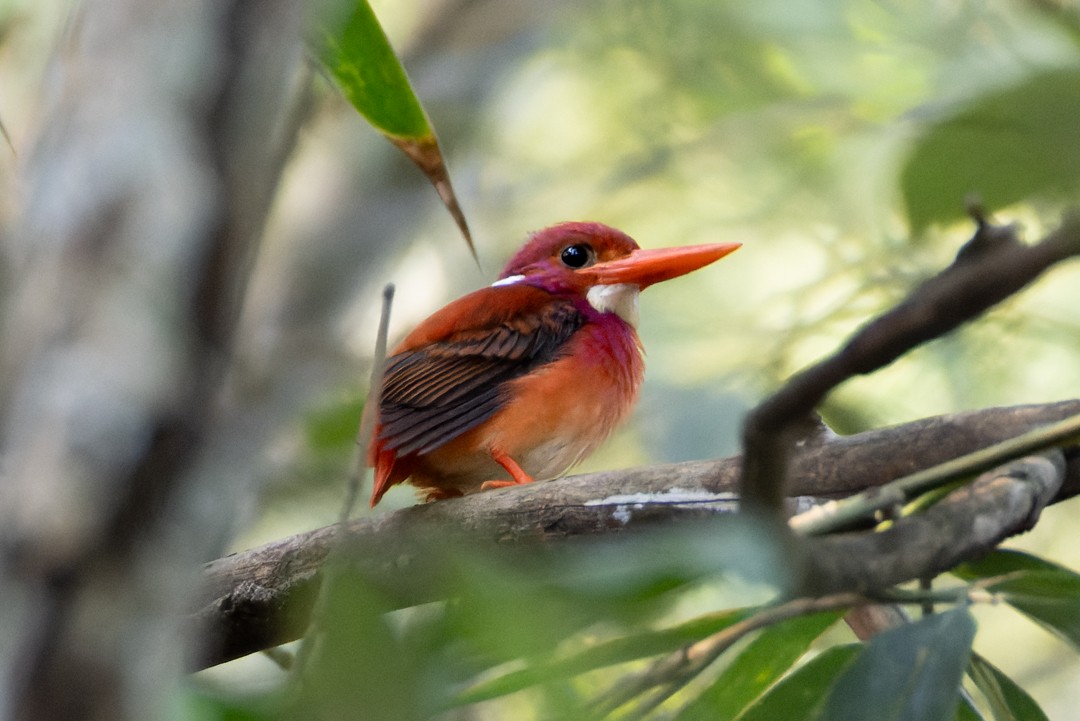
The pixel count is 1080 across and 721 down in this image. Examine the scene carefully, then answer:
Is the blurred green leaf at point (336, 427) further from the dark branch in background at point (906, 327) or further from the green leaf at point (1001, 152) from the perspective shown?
the dark branch in background at point (906, 327)

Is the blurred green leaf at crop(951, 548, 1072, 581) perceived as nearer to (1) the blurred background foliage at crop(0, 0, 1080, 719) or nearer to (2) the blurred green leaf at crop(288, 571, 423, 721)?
(1) the blurred background foliage at crop(0, 0, 1080, 719)

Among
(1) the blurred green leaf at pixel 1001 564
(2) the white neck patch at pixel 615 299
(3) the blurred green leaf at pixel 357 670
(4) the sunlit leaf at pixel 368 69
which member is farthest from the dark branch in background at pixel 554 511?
(2) the white neck patch at pixel 615 299

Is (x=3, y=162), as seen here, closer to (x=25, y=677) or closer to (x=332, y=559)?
(x=25, y=677)

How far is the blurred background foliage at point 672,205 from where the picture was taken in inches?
135

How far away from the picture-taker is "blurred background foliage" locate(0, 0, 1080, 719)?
342 centimetres

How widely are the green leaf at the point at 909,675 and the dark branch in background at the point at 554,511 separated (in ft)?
1.13

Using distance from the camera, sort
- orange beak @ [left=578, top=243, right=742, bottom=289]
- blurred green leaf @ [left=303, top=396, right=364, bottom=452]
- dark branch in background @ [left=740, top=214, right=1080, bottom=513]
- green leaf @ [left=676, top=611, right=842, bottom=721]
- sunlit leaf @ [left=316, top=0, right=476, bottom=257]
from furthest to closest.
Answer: orange beak @ [left=578, top=243, right=742, bottom=289]
blurred green leaf @ [left=303, top=396, right=364, bottom=452]
sunlit leaf @ [left=316, top=0, right=476, bottom=257]
green leaf @ [left=676, top=611, right=842, bottom=721]
dark branch in background @ [left=740, top=214, right=1080, bottom=513]

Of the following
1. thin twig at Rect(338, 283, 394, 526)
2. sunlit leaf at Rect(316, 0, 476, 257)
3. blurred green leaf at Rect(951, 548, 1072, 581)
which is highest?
sunlit leaf at Rect(316, 0, 476, 257)

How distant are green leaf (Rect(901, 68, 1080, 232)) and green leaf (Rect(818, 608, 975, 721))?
0.44 m

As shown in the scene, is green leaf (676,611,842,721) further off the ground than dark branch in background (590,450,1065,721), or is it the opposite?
dark branch in background (590,450,1065,721)

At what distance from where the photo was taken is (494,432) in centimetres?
260

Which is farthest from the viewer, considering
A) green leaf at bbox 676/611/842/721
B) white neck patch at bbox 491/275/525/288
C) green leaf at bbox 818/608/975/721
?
white neck patch at bbox 491/275/525/288

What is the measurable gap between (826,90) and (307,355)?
2557 millimetres

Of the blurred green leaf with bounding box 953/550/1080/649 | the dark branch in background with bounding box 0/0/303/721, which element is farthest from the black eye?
the blurred green leaf with bounding box 953/550/1080/649
